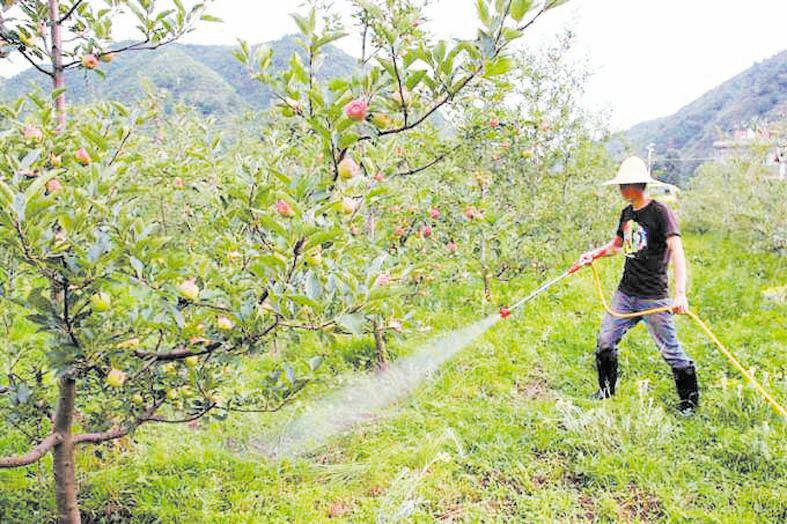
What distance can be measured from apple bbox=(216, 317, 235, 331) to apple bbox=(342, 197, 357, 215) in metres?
0.46

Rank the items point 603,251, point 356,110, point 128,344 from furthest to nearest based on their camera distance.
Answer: point 603,251
point 128,344
point 356,110

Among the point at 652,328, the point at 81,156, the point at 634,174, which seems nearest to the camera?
the point at 81,156

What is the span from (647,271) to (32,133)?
2.93 metres

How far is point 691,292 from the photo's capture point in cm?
575

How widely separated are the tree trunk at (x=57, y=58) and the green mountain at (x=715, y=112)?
2113 centimetres

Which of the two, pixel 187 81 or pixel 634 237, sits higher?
pixel 187 81

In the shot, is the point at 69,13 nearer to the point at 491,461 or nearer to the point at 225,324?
the point at 225,324

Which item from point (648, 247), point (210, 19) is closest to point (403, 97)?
point (210, 19)

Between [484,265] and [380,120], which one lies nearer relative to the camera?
[380,120]

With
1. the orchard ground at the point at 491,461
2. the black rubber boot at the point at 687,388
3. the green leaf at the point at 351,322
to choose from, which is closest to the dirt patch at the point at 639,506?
the orchard ground at the point at 491,461

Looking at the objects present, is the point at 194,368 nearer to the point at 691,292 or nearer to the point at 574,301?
the point at 574,301

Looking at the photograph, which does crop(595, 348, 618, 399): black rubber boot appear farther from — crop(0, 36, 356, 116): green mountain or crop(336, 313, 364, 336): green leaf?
crop(0, 36, 356, 116): green mountain

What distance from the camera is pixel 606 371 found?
348cm

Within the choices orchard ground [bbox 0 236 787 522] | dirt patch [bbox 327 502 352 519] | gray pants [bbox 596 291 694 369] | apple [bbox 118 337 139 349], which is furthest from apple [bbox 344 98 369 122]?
gray pants [bbox 596 291 694 369]
